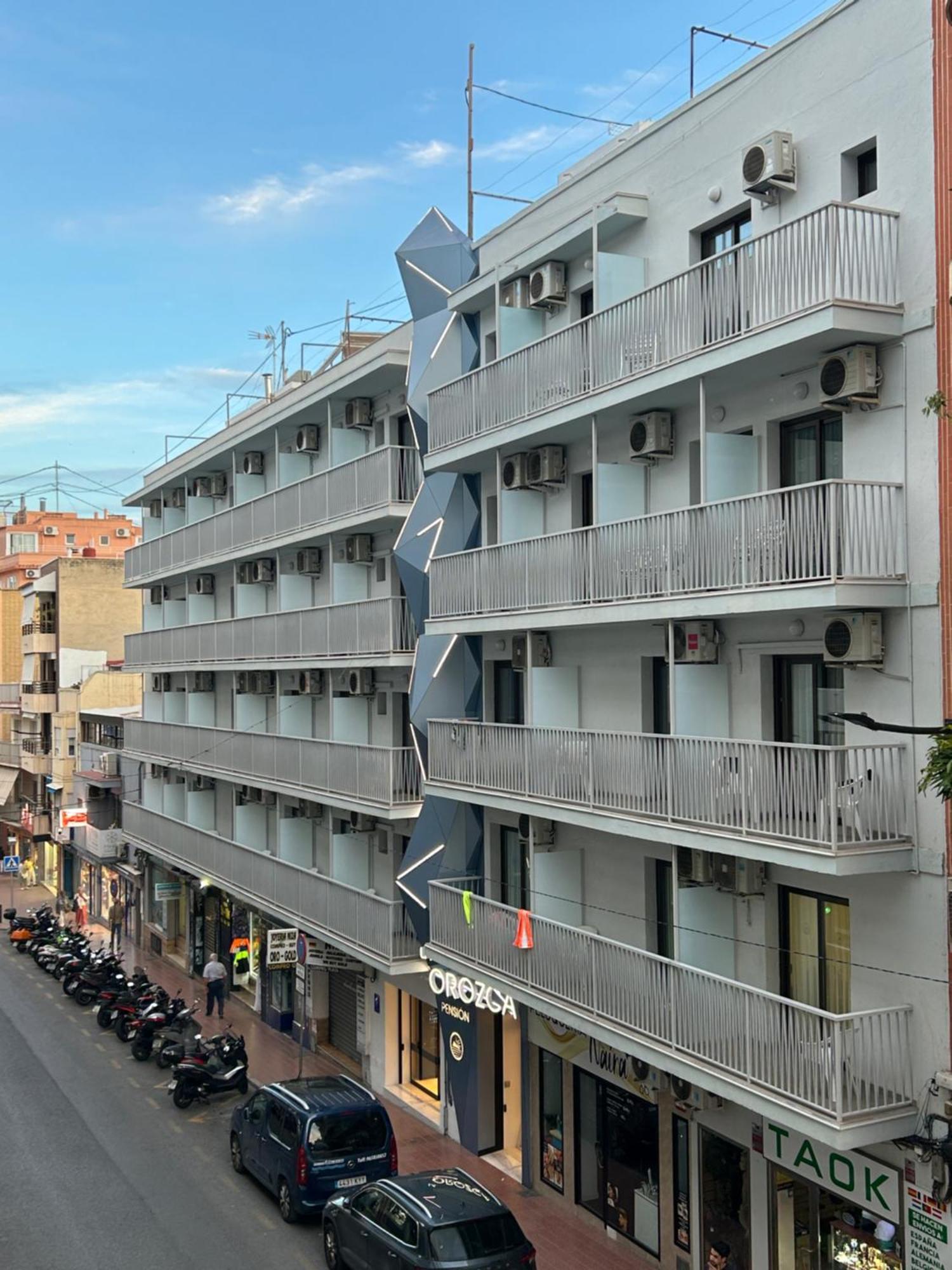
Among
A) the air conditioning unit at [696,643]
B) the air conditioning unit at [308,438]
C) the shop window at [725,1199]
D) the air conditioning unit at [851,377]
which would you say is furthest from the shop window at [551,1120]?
the air conditioning unit at [308,438]

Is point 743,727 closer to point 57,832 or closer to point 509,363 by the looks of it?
point 509,363

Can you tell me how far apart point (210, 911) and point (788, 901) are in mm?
24376

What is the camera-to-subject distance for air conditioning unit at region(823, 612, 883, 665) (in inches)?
457

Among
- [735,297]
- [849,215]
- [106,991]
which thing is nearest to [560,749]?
[735,297]

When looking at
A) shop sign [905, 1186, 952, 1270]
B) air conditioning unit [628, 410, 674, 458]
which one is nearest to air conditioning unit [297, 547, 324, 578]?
air conditioning unit [628, 410, 674, 458]

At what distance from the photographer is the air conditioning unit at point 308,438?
1026 inches

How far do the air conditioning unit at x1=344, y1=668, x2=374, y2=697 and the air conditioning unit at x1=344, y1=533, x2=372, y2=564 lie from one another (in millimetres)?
2112

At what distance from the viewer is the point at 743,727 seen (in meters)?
13.8

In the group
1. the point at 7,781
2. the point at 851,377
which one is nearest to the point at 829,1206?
the point at 851,377

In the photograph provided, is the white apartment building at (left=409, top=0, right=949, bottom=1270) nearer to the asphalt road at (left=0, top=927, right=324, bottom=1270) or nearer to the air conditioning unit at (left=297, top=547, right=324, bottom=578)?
the asphalt road at (left=0, top=927, right=324, bottom=1270)

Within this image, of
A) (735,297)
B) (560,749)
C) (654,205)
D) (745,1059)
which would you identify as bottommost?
(745,1059)

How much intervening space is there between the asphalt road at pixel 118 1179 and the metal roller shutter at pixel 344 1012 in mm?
2699

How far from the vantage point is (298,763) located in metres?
25.1

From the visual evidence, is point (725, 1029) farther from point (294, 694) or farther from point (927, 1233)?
point (294, 694)
